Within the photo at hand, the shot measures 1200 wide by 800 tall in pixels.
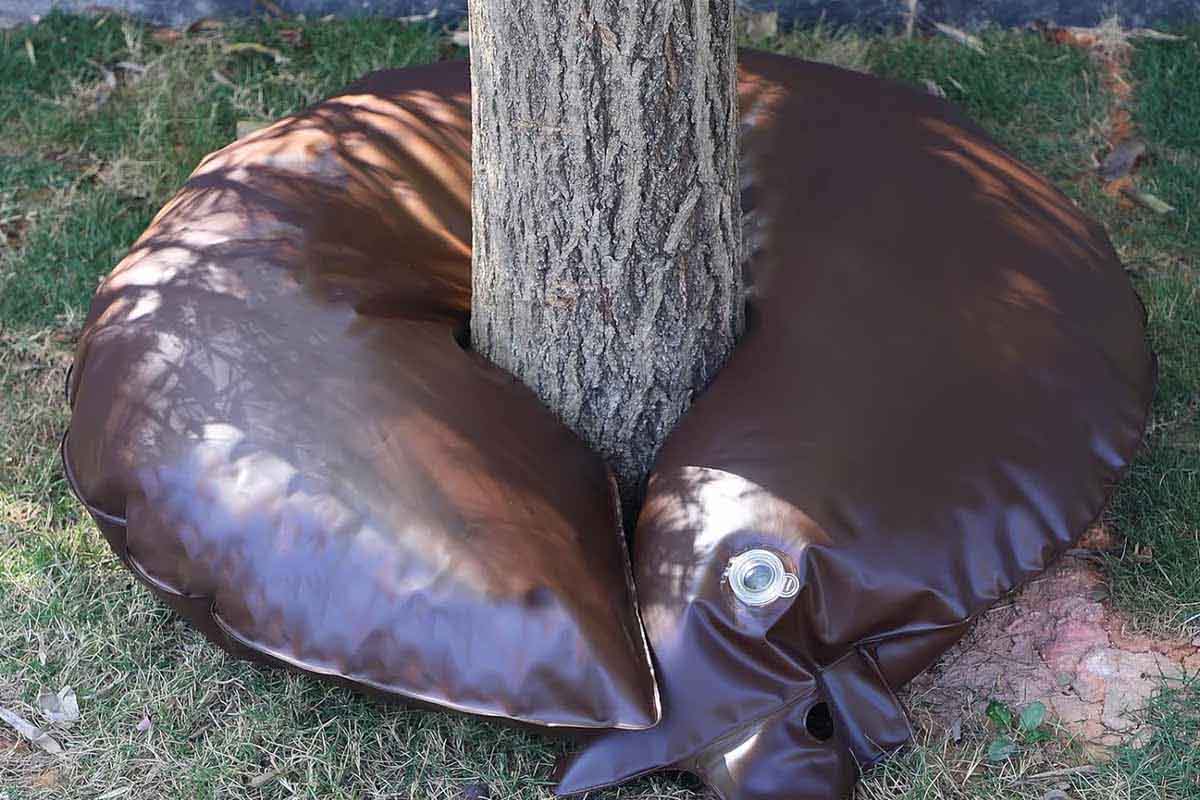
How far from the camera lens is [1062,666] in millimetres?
2549

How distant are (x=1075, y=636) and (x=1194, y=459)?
0.59 m

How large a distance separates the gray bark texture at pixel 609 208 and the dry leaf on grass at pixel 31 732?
3.45ft

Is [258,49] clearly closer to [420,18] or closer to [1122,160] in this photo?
[420,18]

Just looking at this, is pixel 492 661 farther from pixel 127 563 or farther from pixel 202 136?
pixel 202 136

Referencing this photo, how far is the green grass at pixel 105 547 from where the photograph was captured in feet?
7.87

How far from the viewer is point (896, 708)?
2.26 m

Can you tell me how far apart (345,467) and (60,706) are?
0.80 meters

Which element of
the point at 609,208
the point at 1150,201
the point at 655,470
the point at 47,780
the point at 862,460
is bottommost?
the point at 47,780

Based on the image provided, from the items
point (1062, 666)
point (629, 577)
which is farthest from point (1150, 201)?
point (629, 577)

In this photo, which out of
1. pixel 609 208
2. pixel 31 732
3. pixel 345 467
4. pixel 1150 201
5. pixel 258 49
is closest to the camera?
pixel 345 467

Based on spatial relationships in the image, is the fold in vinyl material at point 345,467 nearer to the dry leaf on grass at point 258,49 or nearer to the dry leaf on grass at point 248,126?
the dry leaf on grass at point 248,126

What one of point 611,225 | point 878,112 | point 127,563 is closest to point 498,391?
point 611,225

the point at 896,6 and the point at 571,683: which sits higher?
the point at 896,6

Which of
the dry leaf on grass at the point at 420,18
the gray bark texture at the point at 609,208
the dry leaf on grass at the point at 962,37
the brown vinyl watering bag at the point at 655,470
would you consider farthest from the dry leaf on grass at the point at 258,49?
the dry leaf on grass at the point at 962,37
